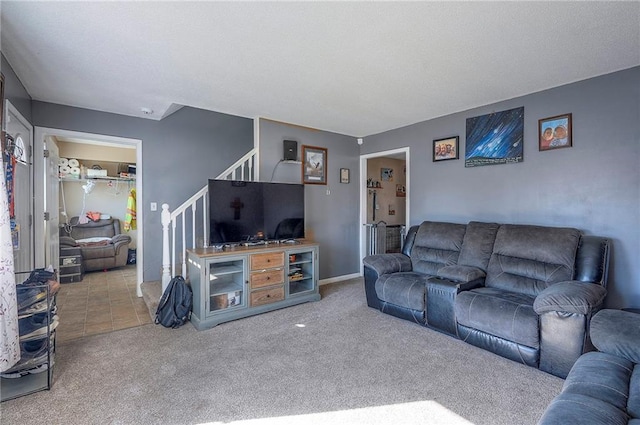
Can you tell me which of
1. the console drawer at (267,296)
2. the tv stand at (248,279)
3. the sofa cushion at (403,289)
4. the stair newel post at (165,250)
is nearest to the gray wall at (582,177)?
the sofa cushion at (403,289)

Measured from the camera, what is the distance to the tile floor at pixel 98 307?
2977mm

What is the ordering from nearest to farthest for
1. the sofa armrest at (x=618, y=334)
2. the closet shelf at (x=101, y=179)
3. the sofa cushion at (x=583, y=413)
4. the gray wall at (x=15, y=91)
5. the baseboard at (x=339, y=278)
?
1. the sofa cushion at (x=583, y=413)
2. the sofa armrest at (x=618, y=334)
3. the gray wall at (x=15, y=91)
4. the baseboard at (x=339, y=278)
5. the closet shelf at (x=101, y=179)

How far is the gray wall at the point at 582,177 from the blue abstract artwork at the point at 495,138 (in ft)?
0.22

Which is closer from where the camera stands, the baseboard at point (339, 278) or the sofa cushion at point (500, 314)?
the sofa cushion at point (500, 314)

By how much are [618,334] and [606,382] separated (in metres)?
0.43

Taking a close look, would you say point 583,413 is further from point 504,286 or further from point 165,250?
point 165,250

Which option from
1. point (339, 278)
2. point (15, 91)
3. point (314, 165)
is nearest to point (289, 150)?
point (314, 165)

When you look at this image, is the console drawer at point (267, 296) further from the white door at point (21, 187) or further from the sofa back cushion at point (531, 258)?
the sofa back cushion at point (531, 258)

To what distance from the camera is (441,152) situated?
12.8 ft

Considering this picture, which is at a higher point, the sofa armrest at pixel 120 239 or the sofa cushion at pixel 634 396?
the sofa armrest at pixel 120 239

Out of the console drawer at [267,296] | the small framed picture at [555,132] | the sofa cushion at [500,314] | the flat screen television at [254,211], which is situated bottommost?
the console drawer at [267,296]

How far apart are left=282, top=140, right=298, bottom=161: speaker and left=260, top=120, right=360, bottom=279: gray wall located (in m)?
0.07

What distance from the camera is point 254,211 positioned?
11.6 ft

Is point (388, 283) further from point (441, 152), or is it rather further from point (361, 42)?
point (361, 42)
